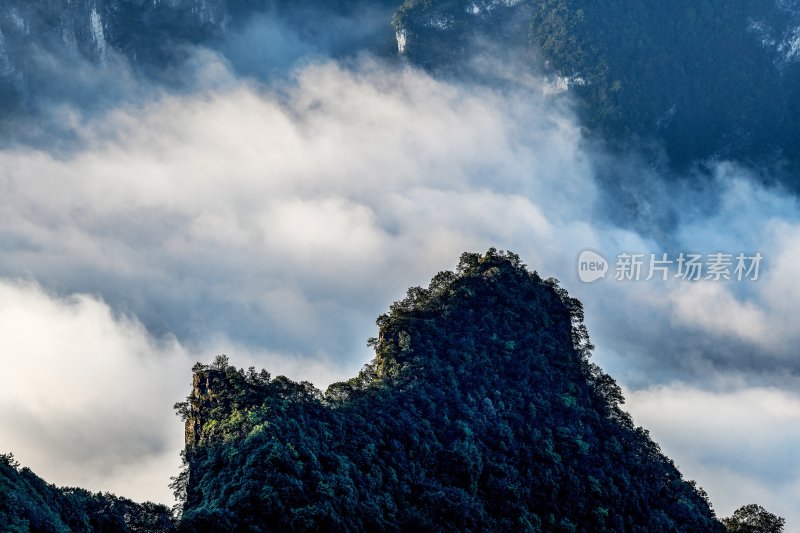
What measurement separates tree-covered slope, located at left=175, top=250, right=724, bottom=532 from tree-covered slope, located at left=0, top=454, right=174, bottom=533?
5.51 ft

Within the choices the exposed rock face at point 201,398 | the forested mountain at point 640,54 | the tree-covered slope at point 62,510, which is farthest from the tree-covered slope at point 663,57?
the tree-covered slope at point 62,510

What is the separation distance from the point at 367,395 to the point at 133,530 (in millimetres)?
19940

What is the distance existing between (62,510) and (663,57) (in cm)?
13890

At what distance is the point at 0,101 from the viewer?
153 meters

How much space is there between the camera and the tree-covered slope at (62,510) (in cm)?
4241

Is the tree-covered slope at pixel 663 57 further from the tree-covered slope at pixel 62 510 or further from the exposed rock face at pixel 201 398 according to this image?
A: the tree-covered slope at pixel 62 510

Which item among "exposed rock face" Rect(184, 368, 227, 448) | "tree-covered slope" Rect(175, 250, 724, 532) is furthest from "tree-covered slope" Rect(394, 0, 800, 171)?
"exposed rock face" Rect(184, 368, 227, 448)

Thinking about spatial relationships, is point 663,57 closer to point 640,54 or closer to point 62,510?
point 640,54

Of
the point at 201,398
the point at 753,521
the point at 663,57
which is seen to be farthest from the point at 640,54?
the point at 201,398

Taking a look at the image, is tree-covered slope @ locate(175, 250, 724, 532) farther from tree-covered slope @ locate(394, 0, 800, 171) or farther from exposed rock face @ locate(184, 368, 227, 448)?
tree-covered slope @ locate(394, 0, 800, 171)

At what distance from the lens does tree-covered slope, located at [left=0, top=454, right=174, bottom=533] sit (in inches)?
1670

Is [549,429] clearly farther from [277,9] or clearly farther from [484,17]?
[277,9]

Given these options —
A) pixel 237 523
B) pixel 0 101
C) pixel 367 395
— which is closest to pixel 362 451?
pixel 367 395

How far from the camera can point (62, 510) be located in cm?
4681
